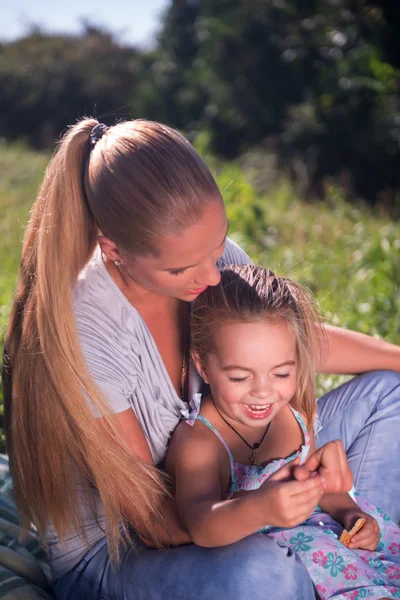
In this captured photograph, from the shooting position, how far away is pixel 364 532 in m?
2.14

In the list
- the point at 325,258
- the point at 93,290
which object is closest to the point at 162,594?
the point at 93,290

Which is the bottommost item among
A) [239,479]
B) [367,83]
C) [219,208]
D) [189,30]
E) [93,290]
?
[239,479]

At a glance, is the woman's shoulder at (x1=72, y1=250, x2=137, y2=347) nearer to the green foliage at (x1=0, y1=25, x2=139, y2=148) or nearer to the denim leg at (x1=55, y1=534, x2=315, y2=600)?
the denim leg at (x1=55, y1=534, x2=315, y2=600)

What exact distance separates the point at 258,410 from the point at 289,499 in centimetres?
40

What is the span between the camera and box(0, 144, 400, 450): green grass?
4.53 m

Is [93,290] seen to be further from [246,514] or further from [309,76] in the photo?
[309,76]

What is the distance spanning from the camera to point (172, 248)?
1998mm

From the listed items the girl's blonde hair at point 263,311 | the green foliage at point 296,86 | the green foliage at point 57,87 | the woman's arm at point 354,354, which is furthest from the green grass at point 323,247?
the green foliage at point 57,87

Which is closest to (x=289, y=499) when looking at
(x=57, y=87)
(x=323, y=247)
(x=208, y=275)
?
(x=208, y=275)

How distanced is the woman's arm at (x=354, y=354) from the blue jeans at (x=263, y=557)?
0.14 ft

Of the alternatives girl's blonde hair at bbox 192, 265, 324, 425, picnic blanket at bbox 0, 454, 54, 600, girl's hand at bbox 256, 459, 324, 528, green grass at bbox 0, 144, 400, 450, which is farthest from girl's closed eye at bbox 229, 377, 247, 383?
green grass at bbox 0, 144, 400, 450

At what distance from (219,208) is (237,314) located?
29cm

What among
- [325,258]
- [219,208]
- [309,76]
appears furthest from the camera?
[309,76]

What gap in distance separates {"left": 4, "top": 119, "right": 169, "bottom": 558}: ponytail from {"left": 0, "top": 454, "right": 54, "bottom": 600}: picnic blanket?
0.60ft
